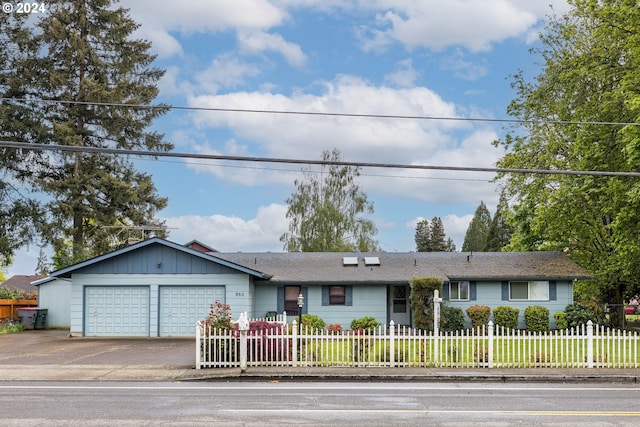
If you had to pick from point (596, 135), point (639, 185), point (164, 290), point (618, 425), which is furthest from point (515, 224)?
point (618, 425)

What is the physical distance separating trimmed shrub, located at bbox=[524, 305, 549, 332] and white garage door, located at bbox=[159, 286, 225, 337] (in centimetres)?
1398

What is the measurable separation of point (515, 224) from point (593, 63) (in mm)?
11772

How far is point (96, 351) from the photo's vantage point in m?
23.0

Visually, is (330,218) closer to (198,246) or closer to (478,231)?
(198,246)

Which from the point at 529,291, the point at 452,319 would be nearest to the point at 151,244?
the point at 452,319

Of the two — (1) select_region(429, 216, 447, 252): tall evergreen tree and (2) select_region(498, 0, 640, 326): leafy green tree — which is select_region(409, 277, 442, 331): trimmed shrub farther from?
(1) select_region(429, 216, 447, 252): tall evergreen tree

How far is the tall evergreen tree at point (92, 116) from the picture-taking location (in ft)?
149

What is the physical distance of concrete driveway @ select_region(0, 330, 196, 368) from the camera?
19562mm

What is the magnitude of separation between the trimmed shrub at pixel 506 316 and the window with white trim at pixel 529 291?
1.19 m

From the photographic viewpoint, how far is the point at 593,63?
32750 millimetres

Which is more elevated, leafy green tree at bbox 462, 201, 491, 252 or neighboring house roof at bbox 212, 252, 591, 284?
leafy green tree at bbox 462, 201, 491, 252

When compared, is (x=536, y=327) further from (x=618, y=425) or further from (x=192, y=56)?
(x=618, y=425)

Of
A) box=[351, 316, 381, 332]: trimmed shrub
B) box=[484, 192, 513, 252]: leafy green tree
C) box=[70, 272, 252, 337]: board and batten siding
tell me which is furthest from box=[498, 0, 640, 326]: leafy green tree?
box=[484, 192, 513, 252]: leafy green tree

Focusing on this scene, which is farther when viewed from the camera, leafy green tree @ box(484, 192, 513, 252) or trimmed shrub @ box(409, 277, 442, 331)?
leafy green tree @ box(484, 192, 513, 252)
